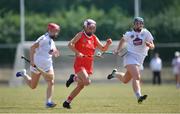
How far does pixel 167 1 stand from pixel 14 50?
48.8 feet

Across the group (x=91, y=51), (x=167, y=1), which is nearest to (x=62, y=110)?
(x=91, y=51)

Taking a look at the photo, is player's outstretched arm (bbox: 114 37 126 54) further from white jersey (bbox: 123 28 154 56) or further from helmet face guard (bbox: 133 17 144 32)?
helmet face guard (bbox: 133 17 144 32)

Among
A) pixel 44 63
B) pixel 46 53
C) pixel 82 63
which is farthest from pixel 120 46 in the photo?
pixel 44 63

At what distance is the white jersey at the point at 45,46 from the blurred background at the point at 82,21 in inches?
986

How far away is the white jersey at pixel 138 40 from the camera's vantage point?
20484 mm

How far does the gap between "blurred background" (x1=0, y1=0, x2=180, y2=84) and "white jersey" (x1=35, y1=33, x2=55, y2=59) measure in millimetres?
25056

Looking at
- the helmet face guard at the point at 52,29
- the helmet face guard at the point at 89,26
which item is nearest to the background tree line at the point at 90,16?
the helmet face guard at the point at 52,29

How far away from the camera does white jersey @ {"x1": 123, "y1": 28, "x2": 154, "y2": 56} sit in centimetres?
2048

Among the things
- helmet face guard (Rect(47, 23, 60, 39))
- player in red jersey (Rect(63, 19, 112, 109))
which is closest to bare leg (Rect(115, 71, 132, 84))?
player in red jersey (Rect(63, 19, 112, 109))

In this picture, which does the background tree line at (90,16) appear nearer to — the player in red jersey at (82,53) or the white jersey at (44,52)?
the white jersey at (44,52)

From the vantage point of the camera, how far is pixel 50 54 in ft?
66.3

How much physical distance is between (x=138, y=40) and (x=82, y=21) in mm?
38944

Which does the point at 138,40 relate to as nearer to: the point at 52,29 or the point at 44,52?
the point at 52,29

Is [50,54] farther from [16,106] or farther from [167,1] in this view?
[167,1]
